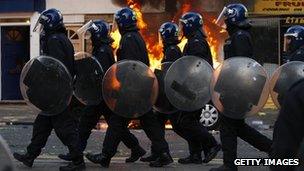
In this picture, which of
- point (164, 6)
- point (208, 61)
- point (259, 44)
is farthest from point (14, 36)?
point (208, 61)

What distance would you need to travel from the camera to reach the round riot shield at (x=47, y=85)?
7031 mm

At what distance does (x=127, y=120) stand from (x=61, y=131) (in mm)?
872

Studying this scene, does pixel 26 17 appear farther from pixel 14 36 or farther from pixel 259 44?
pixel 259 44

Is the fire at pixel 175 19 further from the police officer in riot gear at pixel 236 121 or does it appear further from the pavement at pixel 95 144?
the police officer in riot gear at pixel 236 121

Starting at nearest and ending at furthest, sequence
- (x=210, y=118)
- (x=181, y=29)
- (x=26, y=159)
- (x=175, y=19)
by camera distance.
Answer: (x=26, y=159) < (x=181, y=29) < (x=210, y=118) < (x=175, y=19)

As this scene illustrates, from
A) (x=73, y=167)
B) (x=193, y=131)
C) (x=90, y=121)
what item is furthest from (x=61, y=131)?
(x=193, y=131)

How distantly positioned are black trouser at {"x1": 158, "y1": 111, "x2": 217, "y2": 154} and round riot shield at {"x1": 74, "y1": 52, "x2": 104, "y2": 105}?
104cm

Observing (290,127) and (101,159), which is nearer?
(290,127)

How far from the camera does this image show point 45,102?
7.05 meters

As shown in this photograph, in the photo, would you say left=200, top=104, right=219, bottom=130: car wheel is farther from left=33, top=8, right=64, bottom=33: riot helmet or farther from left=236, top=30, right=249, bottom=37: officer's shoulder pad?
left=33, top=8, right=64, bottom=33: riot helmet

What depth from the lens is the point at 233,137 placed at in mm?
6875

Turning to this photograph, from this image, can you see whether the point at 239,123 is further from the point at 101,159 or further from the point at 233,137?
the point at 101,159

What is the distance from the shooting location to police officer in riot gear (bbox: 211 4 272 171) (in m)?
6.83

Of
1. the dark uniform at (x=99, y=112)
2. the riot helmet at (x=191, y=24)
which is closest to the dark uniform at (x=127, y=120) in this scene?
the dark uniform at (x=99, y=112)
